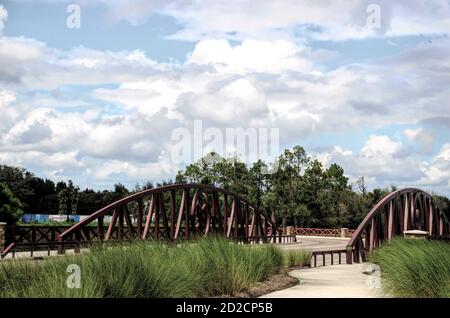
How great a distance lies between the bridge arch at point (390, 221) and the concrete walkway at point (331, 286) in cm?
700

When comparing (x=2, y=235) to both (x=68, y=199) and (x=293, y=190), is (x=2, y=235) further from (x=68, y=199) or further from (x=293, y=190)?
(x=68, y=199)

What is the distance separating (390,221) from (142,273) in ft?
81.8

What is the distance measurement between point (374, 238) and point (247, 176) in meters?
54.3

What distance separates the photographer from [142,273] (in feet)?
38.5

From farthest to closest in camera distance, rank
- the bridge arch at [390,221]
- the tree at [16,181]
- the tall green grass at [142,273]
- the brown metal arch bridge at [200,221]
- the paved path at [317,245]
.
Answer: the tree at [16,181] < the paved path at [317,245] < the bridge arch at [390,221] < the brown metal arch bridge at [200,221] < the tall green grass at [142,273]

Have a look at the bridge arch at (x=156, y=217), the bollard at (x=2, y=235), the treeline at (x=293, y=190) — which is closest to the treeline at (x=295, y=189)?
the treeline at (x=293, y=190)

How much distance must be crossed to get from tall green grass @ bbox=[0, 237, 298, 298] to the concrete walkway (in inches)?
44.2

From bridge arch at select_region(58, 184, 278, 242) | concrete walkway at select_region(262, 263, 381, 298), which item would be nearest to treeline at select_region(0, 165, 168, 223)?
bridge arch at select_region(58, 184, 278, 242)

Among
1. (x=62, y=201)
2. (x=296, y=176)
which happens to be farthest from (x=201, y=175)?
(x=62, y=201)

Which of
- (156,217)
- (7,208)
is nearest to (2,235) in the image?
(156,217)

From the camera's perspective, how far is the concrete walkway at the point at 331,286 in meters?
14.8

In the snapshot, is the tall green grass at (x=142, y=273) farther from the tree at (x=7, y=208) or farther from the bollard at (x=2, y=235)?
the tree at (x=7, y=208)

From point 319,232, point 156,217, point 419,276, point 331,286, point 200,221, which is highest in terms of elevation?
point 156,217
